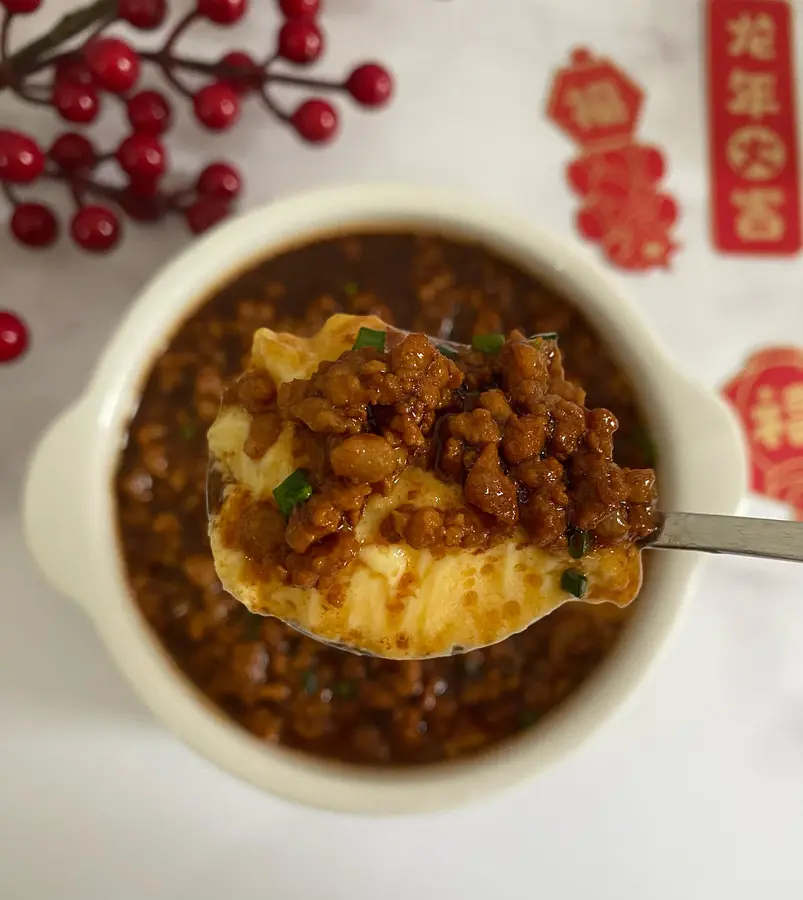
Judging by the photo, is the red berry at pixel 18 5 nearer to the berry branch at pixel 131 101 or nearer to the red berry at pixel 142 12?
the berry branch at pixel 131 101

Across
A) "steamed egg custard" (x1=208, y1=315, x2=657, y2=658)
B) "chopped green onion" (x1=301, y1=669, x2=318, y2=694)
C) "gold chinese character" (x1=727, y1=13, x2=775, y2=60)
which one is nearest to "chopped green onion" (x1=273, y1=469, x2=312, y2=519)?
"steamed egg custard" (x1=208, y1=315, x2=657, y2=658)

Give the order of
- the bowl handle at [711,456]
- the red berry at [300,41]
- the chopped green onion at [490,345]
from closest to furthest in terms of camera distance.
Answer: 1. the chopped green onion at [490,345]
2. the bowl handle at [711,456]
3. the red berry at [300,41]

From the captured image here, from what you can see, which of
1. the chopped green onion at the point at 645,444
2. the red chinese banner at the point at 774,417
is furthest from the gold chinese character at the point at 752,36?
the chopped green onion at the point at 645,444

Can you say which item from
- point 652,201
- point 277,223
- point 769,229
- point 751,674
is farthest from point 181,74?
point 751,674

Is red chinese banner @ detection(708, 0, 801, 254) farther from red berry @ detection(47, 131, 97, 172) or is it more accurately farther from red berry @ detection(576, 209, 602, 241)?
red berry @ detection(47, 131, 97, 172)

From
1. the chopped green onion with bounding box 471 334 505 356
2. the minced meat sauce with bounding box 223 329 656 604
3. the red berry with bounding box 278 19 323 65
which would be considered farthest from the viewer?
the red berry with bounding box 278 19 323 65

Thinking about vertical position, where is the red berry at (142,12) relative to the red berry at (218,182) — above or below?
above
